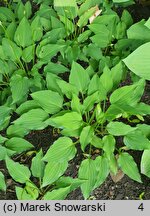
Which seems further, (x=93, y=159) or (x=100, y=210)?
(x=93, y=159)

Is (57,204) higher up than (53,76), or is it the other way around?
(53,76)

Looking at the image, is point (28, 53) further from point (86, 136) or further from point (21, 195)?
point (21, 195)

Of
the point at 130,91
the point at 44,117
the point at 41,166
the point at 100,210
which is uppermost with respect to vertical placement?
the point at 130,91

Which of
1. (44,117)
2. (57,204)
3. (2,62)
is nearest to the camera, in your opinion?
(57,204)

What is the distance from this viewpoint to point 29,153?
1.95 metres

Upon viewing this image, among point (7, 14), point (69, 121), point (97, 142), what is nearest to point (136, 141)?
point (97, 142)

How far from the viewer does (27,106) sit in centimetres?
191

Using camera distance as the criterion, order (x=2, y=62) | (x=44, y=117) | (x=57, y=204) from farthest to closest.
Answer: (x=2, y=62) < (x=44, y=117) < (x=57, y=204)

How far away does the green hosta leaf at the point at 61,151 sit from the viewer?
1749 millimetres

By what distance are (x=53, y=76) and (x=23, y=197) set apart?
2.00 ft

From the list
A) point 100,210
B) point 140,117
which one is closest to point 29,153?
point 100,210

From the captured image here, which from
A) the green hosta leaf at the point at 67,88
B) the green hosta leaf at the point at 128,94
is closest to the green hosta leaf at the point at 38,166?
the green hosta leaf at the point at 67,88

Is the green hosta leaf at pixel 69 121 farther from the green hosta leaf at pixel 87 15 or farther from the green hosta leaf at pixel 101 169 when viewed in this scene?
the green hosta leaf at pixel 87 15

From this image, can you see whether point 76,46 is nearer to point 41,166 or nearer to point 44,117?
point 44,117
